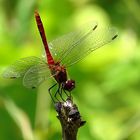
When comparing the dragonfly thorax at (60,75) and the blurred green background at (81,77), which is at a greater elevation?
the blurred green background at (81,77)

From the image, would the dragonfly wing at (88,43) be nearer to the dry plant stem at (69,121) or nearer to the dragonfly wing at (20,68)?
the dragonfly wing at (20,68)

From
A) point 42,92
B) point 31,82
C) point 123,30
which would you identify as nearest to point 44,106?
point 42,92

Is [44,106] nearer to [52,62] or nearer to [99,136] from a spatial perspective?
[99,136]

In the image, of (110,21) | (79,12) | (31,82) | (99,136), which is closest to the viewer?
(31,82)

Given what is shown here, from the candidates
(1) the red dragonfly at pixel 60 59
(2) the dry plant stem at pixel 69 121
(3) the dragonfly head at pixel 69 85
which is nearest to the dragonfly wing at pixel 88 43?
(1) the red dragonfly at pixel 60 59

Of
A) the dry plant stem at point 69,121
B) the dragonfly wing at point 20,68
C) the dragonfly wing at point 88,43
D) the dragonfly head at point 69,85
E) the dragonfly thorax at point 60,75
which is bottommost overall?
the dry plant stem at point 69,121

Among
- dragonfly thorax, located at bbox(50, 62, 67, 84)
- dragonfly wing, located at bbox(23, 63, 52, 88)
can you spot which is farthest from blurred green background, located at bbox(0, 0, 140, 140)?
dragonfly thorax, located at bbox(50, 62, 67, 84)

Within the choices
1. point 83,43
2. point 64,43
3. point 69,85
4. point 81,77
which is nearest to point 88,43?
point 83,43

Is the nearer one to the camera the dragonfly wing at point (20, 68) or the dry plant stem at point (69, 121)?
the dry plant stem at point (69, 121)
